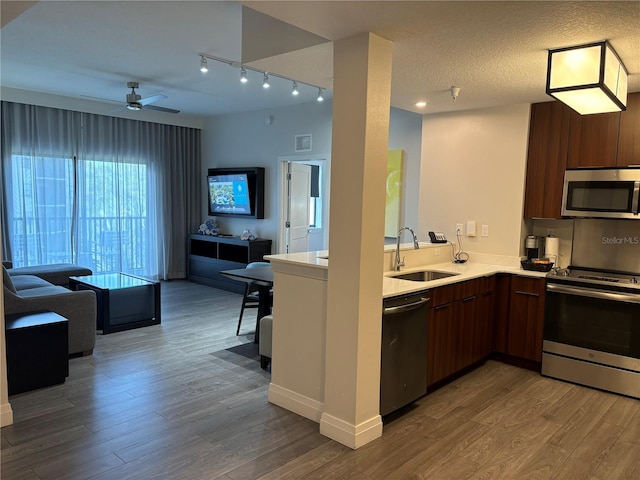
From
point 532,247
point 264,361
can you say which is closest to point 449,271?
point 532,247

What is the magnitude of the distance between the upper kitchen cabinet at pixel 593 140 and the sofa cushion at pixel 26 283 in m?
5.23

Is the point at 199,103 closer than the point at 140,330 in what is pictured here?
No

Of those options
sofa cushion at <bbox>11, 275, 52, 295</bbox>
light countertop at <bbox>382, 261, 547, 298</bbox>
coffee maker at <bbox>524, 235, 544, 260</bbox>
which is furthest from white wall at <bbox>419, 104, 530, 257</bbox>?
sofa cushion at <bbox>11, 275, 52, 295</bbox>

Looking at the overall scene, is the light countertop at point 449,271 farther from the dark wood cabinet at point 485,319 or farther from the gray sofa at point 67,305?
the gray sofa at point 67,305

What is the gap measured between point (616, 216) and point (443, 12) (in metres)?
2.50

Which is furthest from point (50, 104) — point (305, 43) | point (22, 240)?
point (305, 43)

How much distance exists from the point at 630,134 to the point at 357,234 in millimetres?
2703

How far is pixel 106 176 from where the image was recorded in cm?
727

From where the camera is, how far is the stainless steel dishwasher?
2.92m

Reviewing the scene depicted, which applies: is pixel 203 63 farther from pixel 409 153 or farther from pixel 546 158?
pixel 546 158

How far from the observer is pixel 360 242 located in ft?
8.66

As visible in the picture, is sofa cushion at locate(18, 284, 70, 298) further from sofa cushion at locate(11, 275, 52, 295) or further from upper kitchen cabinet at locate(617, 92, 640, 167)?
upper kitchen cabinet at locate(617, 92, 640, 167)

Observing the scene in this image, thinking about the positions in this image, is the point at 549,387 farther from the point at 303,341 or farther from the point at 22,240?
the point at 22,240

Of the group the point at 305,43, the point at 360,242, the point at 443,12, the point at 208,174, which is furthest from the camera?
the point at 208,174
